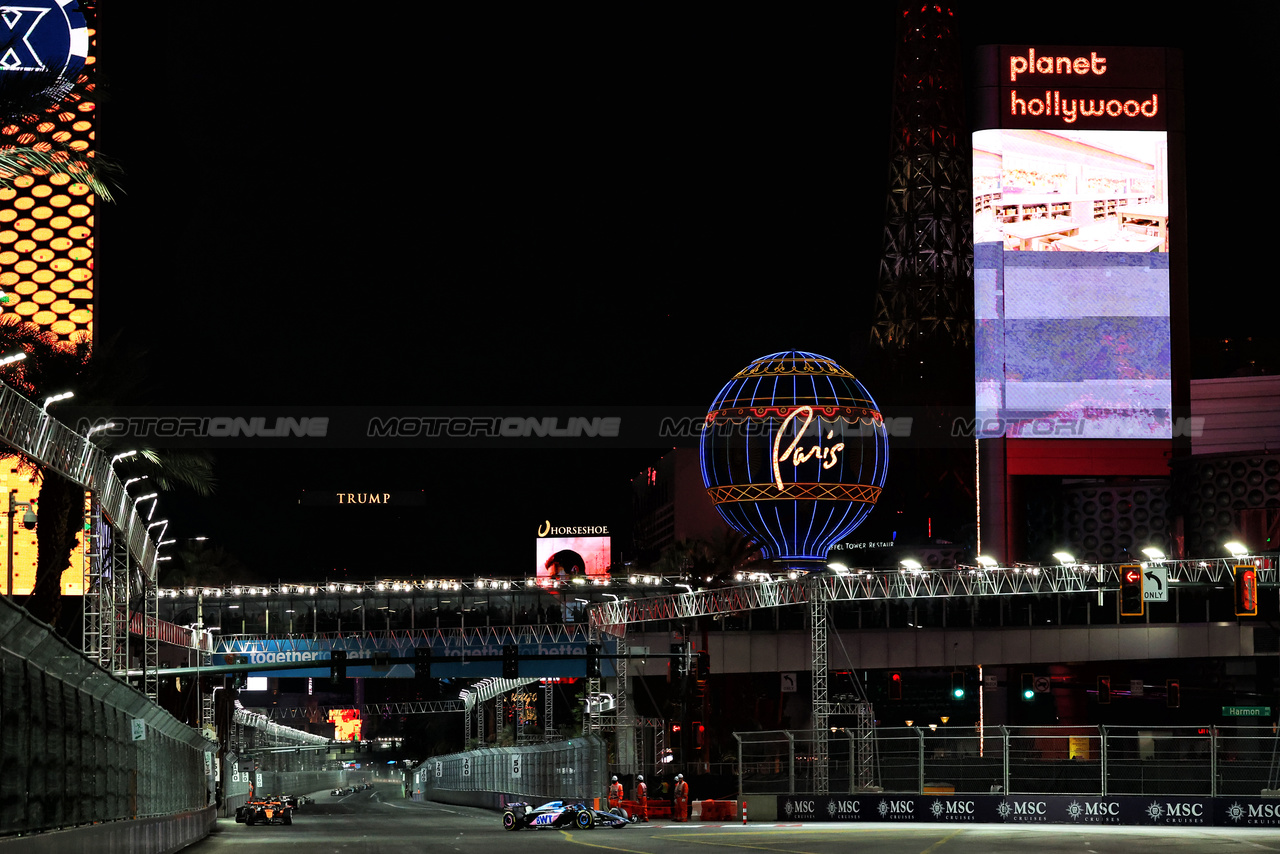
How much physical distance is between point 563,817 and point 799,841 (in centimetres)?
1524

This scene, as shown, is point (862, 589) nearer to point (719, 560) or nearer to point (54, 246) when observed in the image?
point (719, 560)

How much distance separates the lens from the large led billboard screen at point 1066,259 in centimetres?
11100

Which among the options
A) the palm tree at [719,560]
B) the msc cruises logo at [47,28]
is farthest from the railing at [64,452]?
the msc cruises logo at [47,28]

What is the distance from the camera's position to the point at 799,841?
39.0 meters

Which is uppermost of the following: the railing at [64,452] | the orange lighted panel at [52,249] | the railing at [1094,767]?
the orange lighted panel at [52,249]

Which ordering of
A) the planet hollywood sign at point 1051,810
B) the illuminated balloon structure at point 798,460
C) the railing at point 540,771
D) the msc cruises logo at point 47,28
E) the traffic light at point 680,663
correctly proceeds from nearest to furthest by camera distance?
the planet hollywood sign at point 1051,810, the traffic light at point 680,663, the railing at point 540,771, the msc cruises logo at point 47,28, the illuminated balloon structure at point 798,460

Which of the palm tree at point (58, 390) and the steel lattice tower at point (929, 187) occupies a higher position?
the steel lattice tower at point (929, 187)

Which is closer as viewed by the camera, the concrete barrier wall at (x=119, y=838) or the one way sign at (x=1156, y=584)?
the concrete barrier wall at (x=119, y=838)

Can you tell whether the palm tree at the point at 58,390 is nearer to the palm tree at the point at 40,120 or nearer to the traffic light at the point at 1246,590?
the palm tree at the point at 40,120

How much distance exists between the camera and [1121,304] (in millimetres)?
111812

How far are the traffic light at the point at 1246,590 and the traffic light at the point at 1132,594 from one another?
2.97 meters

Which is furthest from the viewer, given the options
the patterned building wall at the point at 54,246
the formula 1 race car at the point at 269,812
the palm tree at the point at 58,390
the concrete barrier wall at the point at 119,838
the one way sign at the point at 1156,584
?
the patterned building wall at the point at 54,246

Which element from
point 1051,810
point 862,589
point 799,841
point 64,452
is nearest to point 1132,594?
point 1051,810

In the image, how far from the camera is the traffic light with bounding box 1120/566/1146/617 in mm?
46781
